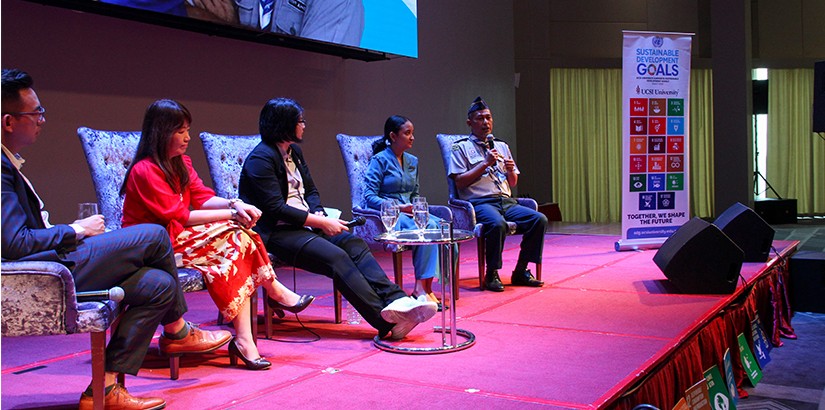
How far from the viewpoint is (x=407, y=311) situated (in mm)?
2852

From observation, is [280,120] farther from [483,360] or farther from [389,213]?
[483,360]

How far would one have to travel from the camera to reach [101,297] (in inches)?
75.6

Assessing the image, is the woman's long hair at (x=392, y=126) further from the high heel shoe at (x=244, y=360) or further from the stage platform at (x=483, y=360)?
the high heel shoe at (x=244, y=360)

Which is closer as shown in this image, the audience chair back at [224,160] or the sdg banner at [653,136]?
the audience chair back at [224,160]

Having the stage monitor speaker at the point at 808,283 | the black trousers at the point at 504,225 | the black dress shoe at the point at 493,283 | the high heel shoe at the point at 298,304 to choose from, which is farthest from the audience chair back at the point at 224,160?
the stage monitor speaker at the point at 808,283

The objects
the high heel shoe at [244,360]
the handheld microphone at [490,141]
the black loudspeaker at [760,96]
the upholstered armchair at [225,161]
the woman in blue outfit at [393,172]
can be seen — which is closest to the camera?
the high heel shoe at [244,360]

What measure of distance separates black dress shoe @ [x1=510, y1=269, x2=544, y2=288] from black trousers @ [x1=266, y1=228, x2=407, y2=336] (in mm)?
1497

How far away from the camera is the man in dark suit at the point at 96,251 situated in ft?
5.95

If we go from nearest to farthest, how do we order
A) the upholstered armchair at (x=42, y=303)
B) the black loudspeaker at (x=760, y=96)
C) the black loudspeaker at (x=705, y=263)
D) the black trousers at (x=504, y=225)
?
the upholstered armchair at (x=42, y=303) → the black loudspeaker at (x=705, y=263) → the black trousers at (x=504, y=225) → the black loudspeaker at (x=760, y=96)

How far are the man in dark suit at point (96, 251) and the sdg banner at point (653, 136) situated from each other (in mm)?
4414

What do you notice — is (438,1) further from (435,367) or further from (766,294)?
(435,367)

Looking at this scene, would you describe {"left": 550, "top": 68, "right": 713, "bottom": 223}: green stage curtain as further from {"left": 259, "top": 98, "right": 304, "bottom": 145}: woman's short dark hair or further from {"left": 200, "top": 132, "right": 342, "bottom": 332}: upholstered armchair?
{"left": 259, "top": 98, "right": 304, "bottom": 145}: woman's short dark hair

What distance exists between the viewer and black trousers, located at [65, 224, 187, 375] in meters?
1.98

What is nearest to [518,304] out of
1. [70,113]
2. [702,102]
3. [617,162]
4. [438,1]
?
[70,113]
